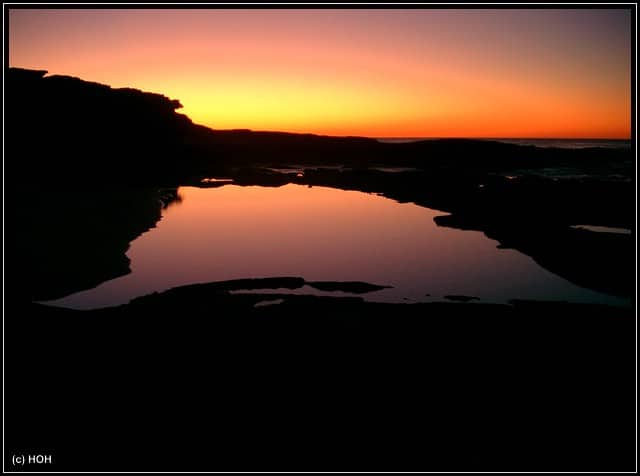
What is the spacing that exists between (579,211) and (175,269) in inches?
1182

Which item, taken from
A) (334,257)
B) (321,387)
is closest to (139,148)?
(334,257)

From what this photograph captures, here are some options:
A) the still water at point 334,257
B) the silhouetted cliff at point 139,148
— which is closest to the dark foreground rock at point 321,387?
the still water at point 334,257

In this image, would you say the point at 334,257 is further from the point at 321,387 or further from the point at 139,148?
the point at 139,148

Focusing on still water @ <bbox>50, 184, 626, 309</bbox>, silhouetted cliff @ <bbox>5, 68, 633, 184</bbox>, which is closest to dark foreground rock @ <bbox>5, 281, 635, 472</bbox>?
still water @ <bbox>50, 184, 626, 309</bbox>

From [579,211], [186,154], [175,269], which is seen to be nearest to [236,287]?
[175,269]

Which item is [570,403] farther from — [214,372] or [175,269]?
[175,269]

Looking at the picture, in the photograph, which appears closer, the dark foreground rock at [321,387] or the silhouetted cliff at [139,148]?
the dark foreground rock at [321,387]

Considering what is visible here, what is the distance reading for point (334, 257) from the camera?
22.6 metres

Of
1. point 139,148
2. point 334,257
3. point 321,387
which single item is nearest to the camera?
point 321,387

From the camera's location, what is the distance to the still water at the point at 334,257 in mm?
17375

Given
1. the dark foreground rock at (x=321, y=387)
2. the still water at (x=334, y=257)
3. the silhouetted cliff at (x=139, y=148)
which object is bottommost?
the dark foreground rock at (x=321, y=387)

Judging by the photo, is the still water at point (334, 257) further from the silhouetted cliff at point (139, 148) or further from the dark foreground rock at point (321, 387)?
the silhouetted cliff at point (139, 148)

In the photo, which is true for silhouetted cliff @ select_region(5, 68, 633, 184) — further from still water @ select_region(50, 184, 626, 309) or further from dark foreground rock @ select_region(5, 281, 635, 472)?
dark foreground rock @ select_region(5, 281, 635, 472)

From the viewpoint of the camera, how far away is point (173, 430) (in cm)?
848
